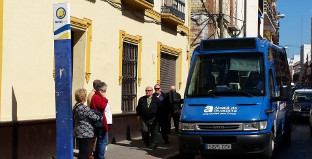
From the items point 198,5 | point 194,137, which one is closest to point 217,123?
point 194,137

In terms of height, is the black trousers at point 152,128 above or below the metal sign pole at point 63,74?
below

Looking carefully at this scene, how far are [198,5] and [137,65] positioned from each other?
34.4 ft

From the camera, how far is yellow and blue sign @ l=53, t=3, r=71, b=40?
8.05 meters

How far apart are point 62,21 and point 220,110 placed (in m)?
3.66

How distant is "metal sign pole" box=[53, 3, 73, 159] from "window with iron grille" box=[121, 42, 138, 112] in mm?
6984

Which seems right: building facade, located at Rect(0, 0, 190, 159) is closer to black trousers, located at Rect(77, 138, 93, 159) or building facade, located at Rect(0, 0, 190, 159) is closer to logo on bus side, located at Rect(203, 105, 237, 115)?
black trousers, located at Rect(77, 138, 93, 159)

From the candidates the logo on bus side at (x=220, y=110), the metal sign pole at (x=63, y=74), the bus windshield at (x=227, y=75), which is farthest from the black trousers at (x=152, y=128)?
the metal sign pole at (x=63, y=74)

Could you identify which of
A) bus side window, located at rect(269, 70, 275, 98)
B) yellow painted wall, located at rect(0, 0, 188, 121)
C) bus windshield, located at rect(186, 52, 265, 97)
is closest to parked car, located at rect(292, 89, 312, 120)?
yellow painted wall, located at rect(0, 0, 188, 121)

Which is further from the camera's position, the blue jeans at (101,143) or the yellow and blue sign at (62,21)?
the blue jeans at (101,143)

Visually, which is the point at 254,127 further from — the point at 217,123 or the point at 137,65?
the point at 137,65

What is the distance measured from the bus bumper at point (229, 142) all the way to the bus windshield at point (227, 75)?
102cm

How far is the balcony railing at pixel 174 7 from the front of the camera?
18266 millimetres

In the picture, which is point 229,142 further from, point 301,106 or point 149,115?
point 301,106

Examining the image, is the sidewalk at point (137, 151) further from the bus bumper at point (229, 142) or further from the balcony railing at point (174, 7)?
the balcony railing at point (174, 7)
